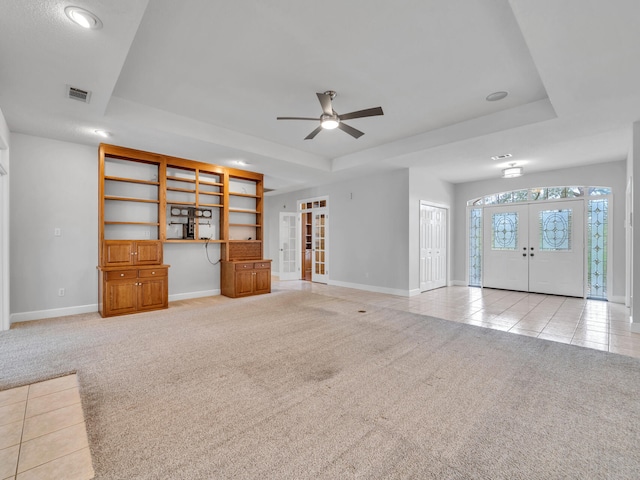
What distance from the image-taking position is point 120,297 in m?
4.75

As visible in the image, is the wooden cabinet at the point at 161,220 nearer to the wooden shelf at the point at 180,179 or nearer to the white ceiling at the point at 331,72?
the wooden shelf at the point at 180,179

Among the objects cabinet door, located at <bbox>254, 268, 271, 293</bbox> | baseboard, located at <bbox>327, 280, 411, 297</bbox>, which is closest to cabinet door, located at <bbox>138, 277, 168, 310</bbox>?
cabinet door, located at <bbox>254, 268, 271, 293</bbox>

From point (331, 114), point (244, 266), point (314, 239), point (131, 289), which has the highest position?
point (331, 114)

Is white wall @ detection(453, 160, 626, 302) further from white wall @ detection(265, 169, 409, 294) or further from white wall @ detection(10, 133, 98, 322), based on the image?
white wall @ detection(10, 133, 98, 322)

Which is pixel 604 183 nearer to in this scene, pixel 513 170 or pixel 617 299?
pixel 513 170

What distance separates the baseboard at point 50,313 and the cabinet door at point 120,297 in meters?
0.68

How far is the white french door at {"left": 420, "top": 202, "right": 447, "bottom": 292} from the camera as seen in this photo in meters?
6.93

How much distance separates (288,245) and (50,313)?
574 centimetres

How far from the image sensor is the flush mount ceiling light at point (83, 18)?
210 centimetres

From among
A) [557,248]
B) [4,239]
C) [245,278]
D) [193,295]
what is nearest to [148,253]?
[193,295]

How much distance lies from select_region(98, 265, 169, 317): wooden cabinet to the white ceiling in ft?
6.82

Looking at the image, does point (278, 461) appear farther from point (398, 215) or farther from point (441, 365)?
point (398, 215)

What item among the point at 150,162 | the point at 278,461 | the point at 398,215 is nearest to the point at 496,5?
the point at 278,461

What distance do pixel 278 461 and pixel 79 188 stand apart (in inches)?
211
